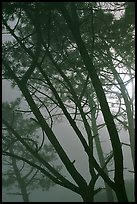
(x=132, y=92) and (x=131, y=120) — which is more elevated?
(x=132, y=92)

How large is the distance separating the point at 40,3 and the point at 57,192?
47.2 m

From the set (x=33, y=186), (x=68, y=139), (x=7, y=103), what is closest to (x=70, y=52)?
(x=7, y=103)

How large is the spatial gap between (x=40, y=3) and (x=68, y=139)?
4207 centimetres

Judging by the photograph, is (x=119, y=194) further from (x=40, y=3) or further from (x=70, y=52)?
(x=70, y=52)

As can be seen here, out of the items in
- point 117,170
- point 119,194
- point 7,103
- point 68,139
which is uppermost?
point 68,139

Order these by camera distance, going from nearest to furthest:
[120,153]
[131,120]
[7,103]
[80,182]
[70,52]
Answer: [120,153] → [80,182] → [70,52] → [131,120] → [7,103]

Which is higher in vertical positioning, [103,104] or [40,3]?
[40,3]

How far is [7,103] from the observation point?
1739 cm

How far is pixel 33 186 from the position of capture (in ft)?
64.5

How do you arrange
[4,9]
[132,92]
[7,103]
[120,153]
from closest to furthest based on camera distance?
1. [120,153]
2. [4,9]
3. [132,92]
4. [7,103]

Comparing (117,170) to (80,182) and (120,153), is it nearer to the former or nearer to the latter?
(120,153)

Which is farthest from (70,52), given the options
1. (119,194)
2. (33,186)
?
(33,186)

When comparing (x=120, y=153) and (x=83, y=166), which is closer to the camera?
(x=120, y=153)

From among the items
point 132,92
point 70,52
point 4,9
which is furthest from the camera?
point 132,92
